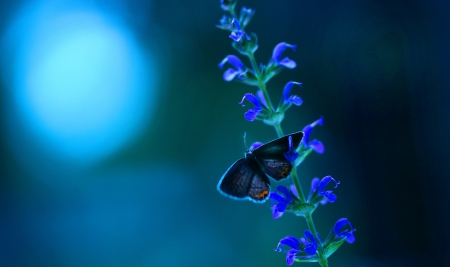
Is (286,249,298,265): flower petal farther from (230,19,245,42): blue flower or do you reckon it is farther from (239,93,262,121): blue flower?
(230,19,245,42): blue flower

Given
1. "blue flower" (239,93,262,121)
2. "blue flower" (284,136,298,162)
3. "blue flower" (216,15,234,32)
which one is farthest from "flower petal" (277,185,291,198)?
"blue flower" (216,15,234,32)

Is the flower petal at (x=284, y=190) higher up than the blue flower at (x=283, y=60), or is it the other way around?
the blue flower at (x=283, y=60)

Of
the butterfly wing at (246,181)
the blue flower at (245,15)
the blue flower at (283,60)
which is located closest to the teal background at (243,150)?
the blue flower at (283,60)

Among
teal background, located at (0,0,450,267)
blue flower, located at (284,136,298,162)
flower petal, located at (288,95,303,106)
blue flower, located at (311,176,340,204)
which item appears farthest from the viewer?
teal background, located at (0,0,450,267)

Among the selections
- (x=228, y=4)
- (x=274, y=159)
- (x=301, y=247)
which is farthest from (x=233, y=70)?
(x=301, y=247)

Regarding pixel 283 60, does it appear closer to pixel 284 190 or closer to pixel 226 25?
pixel 226 25

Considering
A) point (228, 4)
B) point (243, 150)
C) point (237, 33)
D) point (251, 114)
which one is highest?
point (228, 4)

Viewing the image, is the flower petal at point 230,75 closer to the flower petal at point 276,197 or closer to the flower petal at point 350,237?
the flower petal at point 276,197
